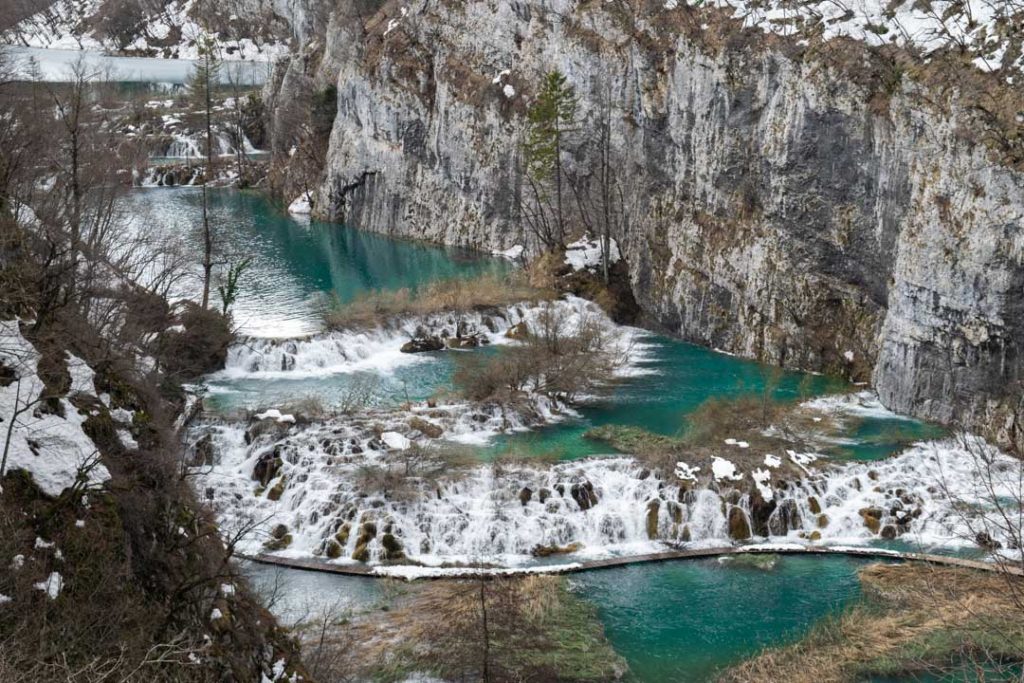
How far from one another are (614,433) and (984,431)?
36.5ft

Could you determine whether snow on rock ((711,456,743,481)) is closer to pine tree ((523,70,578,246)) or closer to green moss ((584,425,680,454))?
green moss ((584,425,680,454))

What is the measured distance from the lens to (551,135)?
2008 inches

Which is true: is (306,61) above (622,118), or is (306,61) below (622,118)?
above

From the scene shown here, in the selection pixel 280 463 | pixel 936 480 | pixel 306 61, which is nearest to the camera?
pixel 936 480

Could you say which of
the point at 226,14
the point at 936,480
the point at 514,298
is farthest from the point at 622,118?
the point at 226,14

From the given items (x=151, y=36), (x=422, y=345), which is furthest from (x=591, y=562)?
(x=151, y=36)

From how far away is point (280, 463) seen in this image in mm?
29109

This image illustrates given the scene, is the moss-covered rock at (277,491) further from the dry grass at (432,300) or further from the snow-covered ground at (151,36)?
the snow-covered ground at (151,36)

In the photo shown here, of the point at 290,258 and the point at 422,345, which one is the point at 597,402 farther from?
the point at 290,258

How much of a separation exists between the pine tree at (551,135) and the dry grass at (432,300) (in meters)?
6.68

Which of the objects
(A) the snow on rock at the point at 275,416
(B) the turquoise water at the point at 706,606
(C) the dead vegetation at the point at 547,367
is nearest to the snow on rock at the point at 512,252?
(C) the dead vegetation at the point at 547,367

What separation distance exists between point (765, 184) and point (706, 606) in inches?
872

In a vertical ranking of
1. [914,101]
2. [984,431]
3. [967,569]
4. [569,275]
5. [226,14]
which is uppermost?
[226,14]

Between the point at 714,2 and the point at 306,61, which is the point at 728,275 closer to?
the point at 714,2
